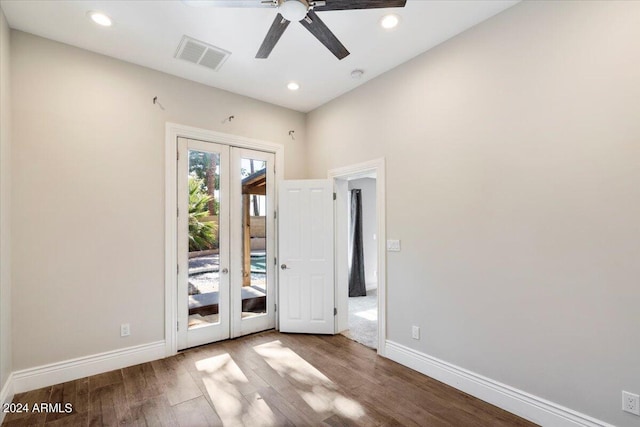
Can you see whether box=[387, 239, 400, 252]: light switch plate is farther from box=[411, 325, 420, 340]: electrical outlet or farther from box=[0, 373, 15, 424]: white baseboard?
box=[0, 373, 15, 424]: white baseboard

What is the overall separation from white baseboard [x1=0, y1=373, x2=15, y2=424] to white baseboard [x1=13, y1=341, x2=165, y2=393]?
54 millimetres

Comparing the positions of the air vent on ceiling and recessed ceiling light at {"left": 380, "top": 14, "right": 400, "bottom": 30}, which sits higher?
the air vent on ceiling

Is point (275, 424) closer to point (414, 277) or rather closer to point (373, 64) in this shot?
point (414, 277)

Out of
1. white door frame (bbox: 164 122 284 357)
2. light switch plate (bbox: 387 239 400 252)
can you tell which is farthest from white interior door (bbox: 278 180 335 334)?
white door frame (bbox: 164 122 284 357)

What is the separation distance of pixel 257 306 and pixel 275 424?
6.45ft

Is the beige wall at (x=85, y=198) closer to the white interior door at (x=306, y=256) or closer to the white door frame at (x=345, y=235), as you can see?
the white interior door at (x=306, y=256)

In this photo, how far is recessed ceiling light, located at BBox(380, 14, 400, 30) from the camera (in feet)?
7.94

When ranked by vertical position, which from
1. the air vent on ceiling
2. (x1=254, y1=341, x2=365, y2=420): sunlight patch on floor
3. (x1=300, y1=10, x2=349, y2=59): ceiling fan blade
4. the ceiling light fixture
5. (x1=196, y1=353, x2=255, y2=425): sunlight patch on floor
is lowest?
(x1=254, y1=341, x2=365, y2=420): sunlight patch on floor

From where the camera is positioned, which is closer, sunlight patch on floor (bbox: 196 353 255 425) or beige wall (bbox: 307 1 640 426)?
beige wall (bbox: 307 1 640 426)

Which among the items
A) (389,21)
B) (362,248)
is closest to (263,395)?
(389,21)

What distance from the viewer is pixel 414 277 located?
2.99m

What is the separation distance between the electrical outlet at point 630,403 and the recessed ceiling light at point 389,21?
304 centimetres

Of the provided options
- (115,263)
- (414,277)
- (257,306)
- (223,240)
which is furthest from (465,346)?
(115,263)

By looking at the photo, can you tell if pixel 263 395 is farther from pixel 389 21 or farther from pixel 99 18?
pixel 99 18
